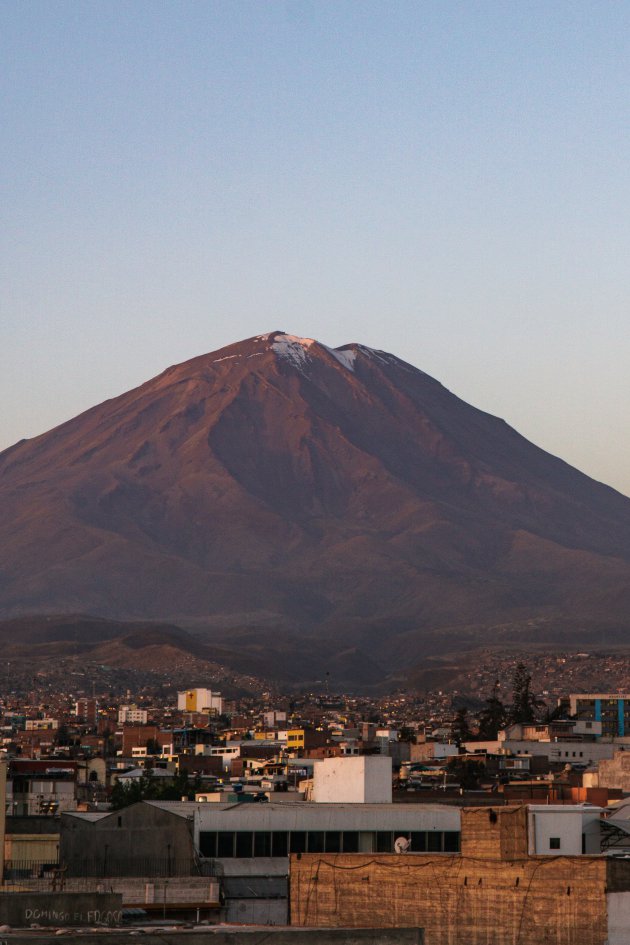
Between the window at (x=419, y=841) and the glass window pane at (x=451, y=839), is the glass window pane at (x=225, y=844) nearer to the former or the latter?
the window at (x=419, y=841)

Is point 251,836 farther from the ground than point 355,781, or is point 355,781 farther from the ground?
point 355,781

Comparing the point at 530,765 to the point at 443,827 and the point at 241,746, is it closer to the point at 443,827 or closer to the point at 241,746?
the point at 241,746

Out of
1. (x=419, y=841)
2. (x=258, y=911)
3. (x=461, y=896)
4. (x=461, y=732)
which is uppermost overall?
(x=461, y=732)

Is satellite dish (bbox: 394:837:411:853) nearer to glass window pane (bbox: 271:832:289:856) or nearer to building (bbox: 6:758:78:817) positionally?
glass window pane (bbox: 271:832:289:856)

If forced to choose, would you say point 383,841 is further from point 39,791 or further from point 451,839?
point 39,791

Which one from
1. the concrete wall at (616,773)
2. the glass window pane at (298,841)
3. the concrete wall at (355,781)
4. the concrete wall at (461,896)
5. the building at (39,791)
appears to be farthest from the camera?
the concrete wall at (616,773)

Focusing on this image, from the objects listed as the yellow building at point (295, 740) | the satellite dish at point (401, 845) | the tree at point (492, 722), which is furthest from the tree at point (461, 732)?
the satellite dish at point (401, 845)

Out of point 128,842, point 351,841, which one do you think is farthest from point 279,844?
point 128,842
